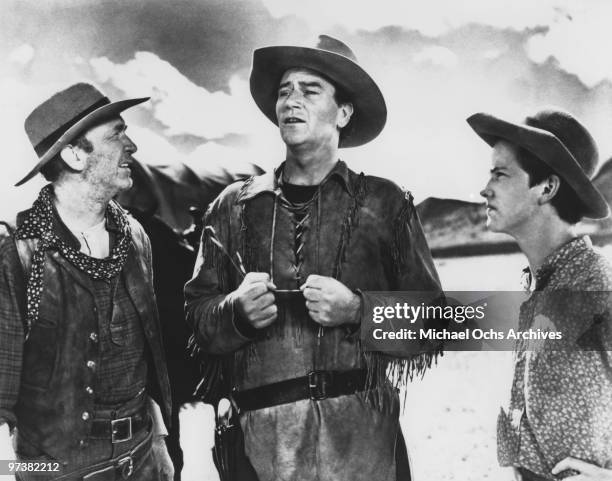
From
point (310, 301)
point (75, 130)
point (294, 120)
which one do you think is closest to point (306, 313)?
point (310, 301)

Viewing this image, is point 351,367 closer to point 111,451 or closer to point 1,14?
point 111,451

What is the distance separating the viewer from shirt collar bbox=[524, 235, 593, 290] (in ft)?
7.50

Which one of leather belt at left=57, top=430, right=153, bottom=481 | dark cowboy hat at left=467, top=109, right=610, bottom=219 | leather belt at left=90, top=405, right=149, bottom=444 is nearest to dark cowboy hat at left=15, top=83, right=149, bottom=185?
leather belt at left=90, top=405, right=149, bottom=444

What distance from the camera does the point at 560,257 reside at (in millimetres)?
2305

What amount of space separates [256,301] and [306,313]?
0.23 metres

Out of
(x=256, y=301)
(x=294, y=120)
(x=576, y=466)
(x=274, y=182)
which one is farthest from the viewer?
(x=274, y=182)

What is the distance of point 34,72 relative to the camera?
9.55ft

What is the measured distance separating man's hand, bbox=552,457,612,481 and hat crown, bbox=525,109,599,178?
94 centimetres

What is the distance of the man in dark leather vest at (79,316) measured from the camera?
2316mm

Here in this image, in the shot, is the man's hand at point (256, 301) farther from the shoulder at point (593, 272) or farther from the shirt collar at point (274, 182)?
the shoulder at point (593, 272)

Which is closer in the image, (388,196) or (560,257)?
(560,257)

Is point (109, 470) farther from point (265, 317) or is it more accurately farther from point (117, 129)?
point (117, 129)

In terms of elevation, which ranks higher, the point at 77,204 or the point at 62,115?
the point at 62,115

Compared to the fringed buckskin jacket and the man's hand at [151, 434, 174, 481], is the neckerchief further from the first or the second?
the man's hand at [151, 434, 174, 481]
